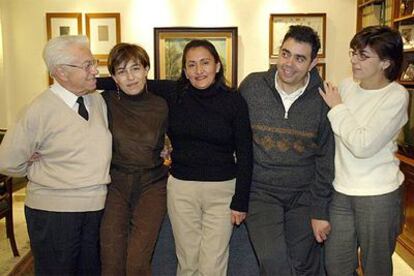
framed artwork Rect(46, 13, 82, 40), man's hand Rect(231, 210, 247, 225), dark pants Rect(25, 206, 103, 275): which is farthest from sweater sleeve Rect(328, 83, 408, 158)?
framed artwork Rect(46, 13, 82, 40)

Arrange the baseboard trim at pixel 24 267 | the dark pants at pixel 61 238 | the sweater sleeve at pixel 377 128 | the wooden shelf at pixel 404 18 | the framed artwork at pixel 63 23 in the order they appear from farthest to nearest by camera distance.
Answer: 1. the framed artwork at pixel 63 23
2. the wooden shelf at pixel 404 18
3. the baseboard trim at pixel 24 267
4. the dark pants at pixel 61 238
5. the sweater sleeve at pixel 377 128

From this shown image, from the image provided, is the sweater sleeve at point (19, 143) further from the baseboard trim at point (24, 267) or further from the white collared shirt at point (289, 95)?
the baseboard trim at point (24, 267)

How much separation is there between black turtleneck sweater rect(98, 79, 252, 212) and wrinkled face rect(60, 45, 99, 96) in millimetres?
403

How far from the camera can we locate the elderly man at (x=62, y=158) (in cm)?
179

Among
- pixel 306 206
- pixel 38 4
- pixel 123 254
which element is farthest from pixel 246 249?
pixel 38 4

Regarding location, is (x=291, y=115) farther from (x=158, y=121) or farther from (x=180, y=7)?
(x=180, y=7)

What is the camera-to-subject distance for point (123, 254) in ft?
6.32

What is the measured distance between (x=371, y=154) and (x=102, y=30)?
13.4 ft

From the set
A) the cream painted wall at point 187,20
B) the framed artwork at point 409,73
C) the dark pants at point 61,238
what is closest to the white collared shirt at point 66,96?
the dark pants at point 61,238

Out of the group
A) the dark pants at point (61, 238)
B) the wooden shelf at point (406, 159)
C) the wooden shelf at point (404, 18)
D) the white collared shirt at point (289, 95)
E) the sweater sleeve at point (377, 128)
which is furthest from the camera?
the wooden shelf at point (404, 18)

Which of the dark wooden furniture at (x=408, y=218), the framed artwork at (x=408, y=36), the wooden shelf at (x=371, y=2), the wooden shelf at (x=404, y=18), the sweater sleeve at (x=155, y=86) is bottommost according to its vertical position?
the dark wooden furniture at (x=408, y=218)

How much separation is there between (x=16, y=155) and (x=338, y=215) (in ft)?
4.56

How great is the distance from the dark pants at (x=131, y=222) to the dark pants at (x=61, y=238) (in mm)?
69

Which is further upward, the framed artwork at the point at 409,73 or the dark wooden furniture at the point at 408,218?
the framed artwork at the point at 409,73
